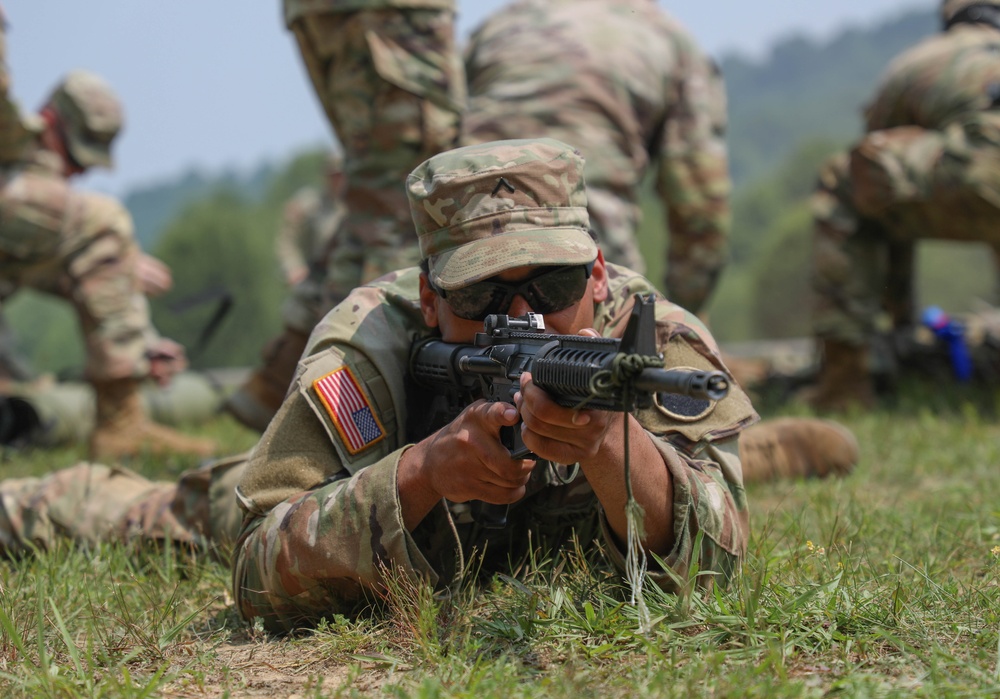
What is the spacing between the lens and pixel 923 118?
252 inches

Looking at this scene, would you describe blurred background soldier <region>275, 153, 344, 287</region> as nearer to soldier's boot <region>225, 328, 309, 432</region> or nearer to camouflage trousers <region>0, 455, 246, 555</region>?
soldier's boot <region>225, 328, 309, 432</region>

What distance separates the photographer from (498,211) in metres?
2.48

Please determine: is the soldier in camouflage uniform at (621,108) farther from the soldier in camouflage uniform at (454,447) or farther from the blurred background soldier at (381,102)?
the soldier in camouflage uniform at (454,447)

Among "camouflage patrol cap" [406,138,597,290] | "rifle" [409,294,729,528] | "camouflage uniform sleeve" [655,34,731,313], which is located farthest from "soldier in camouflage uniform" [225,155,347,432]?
"rifle" [409,294,729,528]

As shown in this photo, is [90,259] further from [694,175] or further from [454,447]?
[454,447]

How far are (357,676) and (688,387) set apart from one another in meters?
0.95

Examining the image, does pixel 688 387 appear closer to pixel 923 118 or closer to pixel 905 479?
pixel 905 479

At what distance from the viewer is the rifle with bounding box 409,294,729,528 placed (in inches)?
69.0

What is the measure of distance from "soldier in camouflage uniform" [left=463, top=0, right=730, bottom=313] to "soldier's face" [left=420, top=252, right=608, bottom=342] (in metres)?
2.07

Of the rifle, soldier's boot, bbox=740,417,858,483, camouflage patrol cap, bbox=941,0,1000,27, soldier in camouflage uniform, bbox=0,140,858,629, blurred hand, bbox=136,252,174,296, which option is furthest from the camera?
blurred hand, bbox=136,252,174,296


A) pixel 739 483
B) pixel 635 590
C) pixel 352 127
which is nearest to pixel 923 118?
pixel 352 127

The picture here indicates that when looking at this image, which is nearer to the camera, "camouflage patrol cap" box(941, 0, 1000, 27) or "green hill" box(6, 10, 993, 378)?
"camouflage patrol cap" box(941, 0, 1000, 27)

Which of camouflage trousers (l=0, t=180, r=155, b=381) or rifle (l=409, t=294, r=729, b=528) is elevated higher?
rifle (l=409, t=294, r=729, b=528)

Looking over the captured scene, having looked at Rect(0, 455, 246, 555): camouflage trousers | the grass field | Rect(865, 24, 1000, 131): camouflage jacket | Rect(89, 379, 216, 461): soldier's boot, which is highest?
Rect(865, 24, 1000, 131): camouflage jacket
